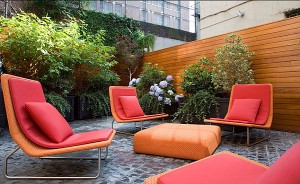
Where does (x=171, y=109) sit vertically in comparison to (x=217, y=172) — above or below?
below

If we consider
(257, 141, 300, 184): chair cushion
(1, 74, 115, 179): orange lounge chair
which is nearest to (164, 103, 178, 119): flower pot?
(1, 74, 115, 179): orange lounge chair

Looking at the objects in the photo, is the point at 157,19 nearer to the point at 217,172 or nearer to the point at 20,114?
the point at 20,114

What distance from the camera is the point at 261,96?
3836mm

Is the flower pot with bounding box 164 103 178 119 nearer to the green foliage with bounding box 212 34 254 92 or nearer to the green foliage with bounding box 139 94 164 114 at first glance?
the green foliage with bounding box 139 94 164 114

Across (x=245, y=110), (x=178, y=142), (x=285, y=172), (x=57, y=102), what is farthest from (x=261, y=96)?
(x=57, y=102)

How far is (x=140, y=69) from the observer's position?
28.4 ft

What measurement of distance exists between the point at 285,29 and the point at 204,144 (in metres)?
3.44

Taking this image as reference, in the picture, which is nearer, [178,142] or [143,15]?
[178,142]

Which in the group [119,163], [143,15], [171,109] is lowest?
[119,163]

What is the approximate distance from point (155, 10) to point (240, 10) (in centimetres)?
642

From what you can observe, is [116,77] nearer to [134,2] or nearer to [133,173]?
[133,173]

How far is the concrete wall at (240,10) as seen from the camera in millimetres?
7398

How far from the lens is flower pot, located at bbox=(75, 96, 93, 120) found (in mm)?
6180

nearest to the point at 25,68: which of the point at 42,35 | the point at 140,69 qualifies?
the point at 42,35
